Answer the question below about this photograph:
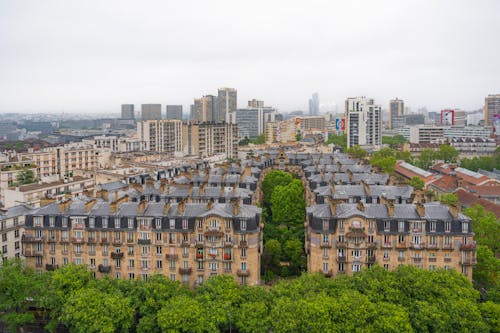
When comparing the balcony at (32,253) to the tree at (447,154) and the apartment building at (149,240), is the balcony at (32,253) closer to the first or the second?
the apartment building at (149,240)

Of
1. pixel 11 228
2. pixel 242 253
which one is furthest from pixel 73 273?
pixel 11 228

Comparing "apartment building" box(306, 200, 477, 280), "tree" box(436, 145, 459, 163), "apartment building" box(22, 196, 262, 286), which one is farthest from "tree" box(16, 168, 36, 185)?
"tree" box(436, 145, 459, 163)

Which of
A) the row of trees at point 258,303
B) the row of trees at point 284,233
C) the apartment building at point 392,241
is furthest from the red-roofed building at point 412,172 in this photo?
the row of trees at point 258,303

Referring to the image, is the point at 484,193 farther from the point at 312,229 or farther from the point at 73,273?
the point at 73,273

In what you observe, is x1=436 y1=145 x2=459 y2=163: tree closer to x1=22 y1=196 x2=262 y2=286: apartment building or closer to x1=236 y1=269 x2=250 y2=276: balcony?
x1=22 y1=196 x2=262 y2=286: apartment building

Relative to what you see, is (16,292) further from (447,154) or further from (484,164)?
(447,154)

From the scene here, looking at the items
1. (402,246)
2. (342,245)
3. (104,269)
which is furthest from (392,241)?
(104,269)

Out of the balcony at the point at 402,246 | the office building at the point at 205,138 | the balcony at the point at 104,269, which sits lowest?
the balcony at the point at 104,269
